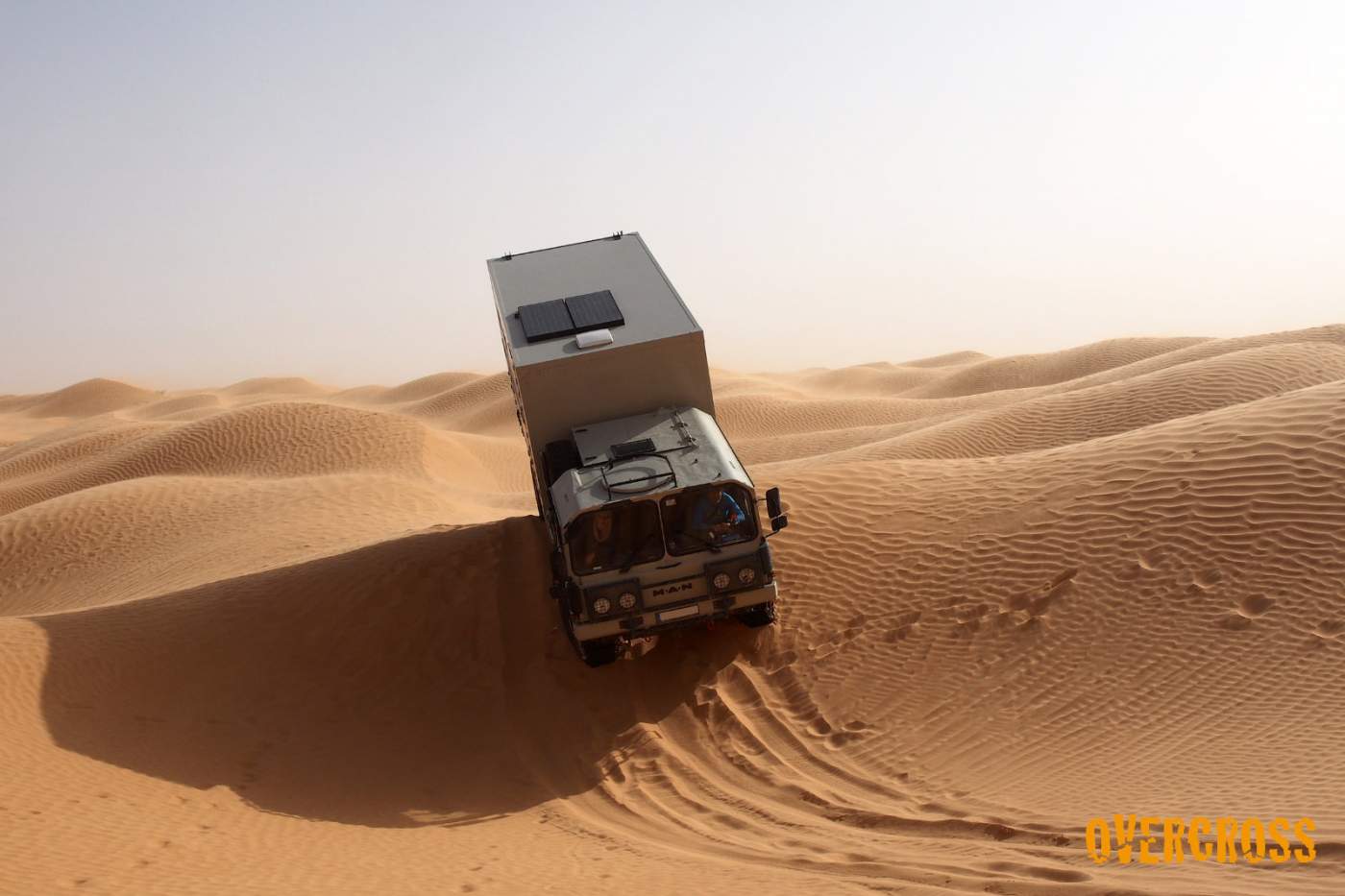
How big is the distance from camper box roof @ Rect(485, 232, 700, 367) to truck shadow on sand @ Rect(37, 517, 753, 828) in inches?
138

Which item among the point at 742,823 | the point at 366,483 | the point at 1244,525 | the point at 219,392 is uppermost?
the point at 219,392

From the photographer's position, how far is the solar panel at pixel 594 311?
12633 millimetres

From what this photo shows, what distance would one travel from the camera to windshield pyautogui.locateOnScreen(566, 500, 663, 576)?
35.3ft

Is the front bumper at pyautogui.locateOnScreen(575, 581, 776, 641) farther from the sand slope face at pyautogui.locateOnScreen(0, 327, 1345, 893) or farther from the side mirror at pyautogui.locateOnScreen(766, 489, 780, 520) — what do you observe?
the sand slope face at pyautogui.locateOnScreen(0, 327, 1345, 893)

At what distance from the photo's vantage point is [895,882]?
7742 millimetres

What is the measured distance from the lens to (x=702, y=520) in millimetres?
10922

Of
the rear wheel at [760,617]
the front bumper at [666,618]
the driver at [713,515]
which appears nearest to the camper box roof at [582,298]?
the driver at [713,515]

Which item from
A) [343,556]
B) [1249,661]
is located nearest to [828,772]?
[1249,661]

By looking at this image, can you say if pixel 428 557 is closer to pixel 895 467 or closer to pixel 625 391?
pixel 625 391

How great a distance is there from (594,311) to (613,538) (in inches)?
127

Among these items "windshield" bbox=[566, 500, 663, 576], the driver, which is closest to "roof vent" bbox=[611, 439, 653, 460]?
"windshield" bbox=[566, 500, 663, 576]

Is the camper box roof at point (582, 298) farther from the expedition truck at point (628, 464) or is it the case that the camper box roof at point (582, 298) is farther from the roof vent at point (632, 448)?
the roof vent at point (632, 448)

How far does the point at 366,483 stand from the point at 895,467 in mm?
13489

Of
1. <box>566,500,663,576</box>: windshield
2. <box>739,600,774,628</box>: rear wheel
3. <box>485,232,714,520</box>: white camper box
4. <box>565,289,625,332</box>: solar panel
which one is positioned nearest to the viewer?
<box>566,500,663,576</box>: windshield
